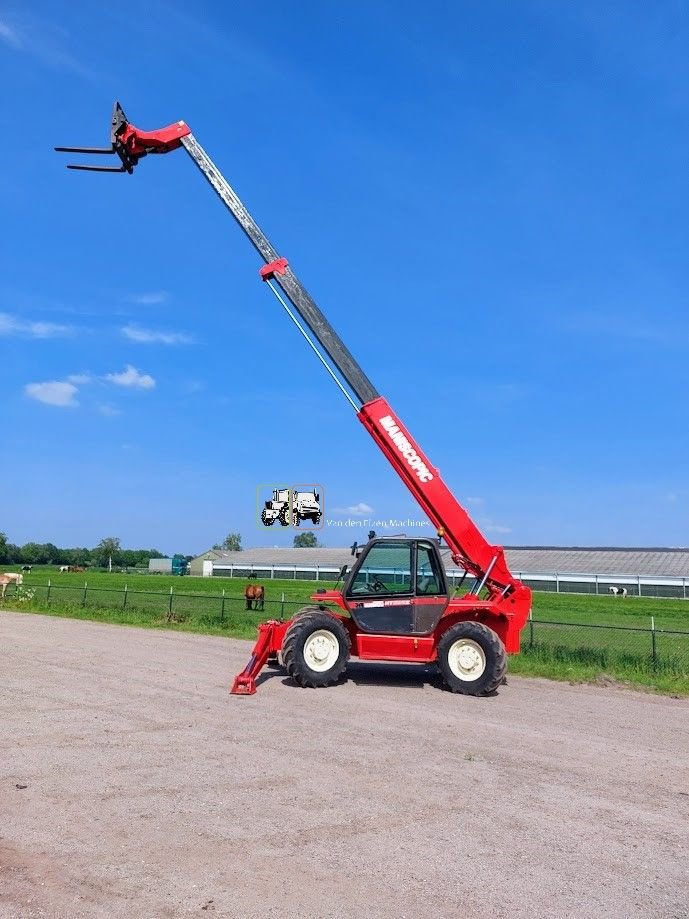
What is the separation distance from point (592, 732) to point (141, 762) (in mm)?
5802

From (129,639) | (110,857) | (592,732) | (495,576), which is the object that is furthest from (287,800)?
(129,639)

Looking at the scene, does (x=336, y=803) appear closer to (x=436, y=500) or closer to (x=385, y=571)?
(x=385, y=571)

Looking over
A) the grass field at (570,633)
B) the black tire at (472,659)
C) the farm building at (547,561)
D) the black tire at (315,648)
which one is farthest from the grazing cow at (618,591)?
the black tire at (315,648)

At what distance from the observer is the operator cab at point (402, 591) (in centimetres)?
1262

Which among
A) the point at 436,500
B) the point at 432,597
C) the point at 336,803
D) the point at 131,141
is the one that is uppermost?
the point at 131,141

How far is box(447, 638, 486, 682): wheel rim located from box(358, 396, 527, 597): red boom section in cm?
120

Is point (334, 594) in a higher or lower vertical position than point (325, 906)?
higher

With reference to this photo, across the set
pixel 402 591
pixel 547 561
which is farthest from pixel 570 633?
pixel 547 561

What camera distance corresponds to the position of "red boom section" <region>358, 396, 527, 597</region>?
1325 cm

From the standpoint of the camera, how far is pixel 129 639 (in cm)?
1997

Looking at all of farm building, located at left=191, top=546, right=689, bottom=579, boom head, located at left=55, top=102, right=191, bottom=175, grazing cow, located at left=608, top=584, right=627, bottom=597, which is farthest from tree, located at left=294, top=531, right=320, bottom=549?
boom head, located at left=55, top=102, right=191, bottom=175

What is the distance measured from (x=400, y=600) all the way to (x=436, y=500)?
183cm

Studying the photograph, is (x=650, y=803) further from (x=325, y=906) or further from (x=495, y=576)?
(x=495, y=576)

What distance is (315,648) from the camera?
1261 cm
